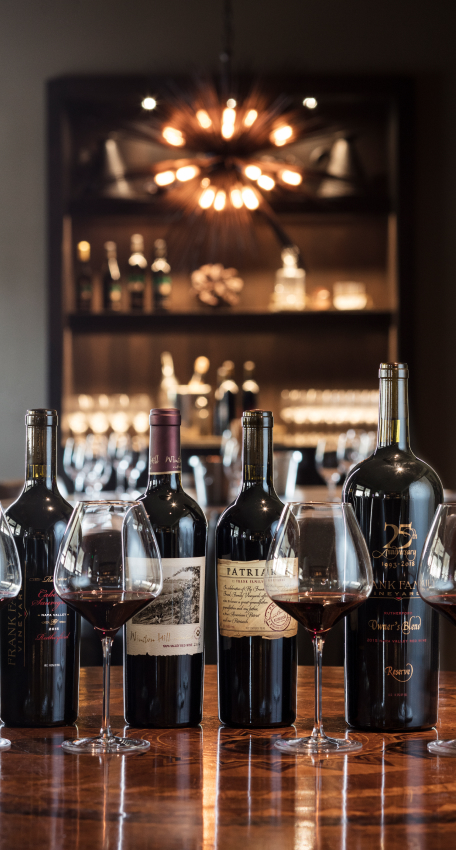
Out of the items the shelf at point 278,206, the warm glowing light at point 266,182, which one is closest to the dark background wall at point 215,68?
the shelf at point 278,206

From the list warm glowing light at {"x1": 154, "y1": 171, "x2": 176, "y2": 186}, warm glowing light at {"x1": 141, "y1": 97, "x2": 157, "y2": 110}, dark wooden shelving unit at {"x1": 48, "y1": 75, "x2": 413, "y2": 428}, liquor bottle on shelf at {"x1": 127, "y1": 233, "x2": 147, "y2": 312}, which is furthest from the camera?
liquor bottle on shelf at {"x1": 127, "y1": 233, "x2": 147, "y2": 312}

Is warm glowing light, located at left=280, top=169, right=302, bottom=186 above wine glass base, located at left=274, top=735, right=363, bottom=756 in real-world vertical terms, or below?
above

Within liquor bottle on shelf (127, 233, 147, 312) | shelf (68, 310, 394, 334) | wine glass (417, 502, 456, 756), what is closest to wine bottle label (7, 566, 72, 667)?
wine glass (417, 502, 456, 756)

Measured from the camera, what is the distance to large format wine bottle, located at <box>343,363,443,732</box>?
0.79 meters

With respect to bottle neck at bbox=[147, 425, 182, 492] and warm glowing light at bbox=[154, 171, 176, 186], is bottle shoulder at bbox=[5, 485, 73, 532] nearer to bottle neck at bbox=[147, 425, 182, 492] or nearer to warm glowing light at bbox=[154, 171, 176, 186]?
bottle neck at bbox=[147, 425, 182, 492]

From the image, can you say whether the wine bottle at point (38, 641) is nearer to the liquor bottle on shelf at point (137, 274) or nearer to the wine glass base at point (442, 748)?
the wine glass base at point (442, 748)

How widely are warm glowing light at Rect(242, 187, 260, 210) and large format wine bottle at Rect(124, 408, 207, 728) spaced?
3.26 m

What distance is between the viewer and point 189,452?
4348 mm

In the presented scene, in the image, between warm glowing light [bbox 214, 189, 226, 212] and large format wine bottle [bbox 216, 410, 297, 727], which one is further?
warm glowing light [bbox 214, 189, 226, 212]

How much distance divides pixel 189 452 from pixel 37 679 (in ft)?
11.6

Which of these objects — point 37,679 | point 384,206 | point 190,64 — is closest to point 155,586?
point 37,679

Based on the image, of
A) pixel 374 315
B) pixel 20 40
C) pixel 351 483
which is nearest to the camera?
pixel 351 483

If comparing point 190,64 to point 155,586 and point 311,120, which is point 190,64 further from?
point 155,586

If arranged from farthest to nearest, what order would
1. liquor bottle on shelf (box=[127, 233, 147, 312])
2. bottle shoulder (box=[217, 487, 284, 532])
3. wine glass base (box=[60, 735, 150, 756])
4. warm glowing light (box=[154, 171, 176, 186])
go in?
liquor bottle on shelf (box=[127, 233, 147, 312]) → warm glowing light (box=[154, 171, 176, 186]) → bottle shoulder (box=[217, 487, 284, 532]) → wine glass base (box=[60, 735, 150, 756])
